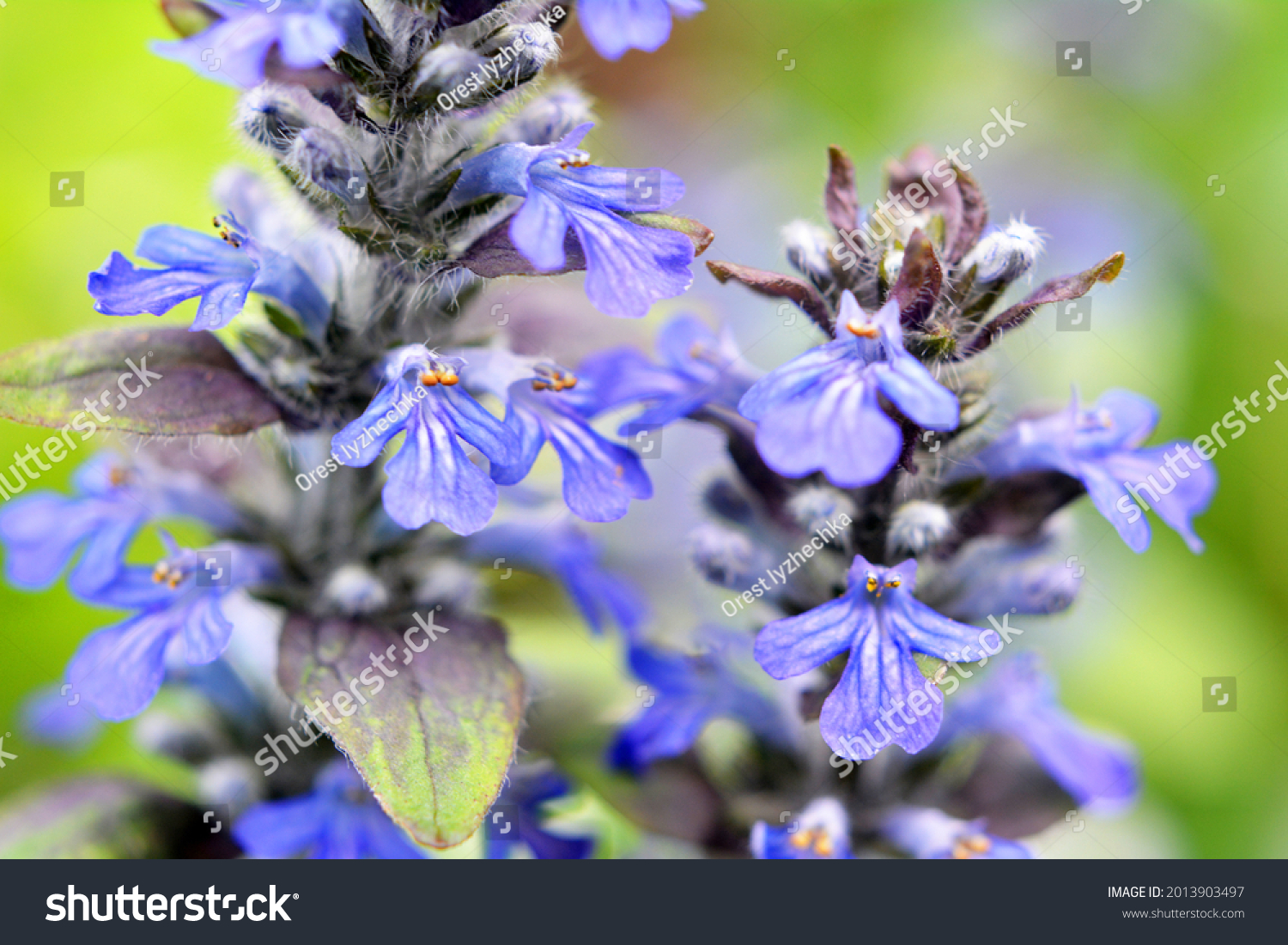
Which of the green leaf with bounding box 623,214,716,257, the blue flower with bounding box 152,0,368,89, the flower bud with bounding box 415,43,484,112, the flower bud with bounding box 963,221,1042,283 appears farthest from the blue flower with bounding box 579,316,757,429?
the blue flower with bounding box 152,0,368,89

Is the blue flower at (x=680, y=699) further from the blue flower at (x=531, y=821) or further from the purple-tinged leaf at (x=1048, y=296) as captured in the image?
the purple-tinged leaf at (x=1048, y=296)

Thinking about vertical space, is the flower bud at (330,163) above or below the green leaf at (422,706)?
above

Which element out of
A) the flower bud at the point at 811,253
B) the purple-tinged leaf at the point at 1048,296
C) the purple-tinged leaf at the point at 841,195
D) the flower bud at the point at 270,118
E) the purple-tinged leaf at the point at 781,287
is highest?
the flower bud at the point at 270,118

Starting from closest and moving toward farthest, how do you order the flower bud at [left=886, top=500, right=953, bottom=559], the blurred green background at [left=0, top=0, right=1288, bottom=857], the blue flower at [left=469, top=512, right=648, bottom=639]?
the flower bud at [left=886, top=500, right=953, bottom=559] → the blue flower at [left=469, top=512, right=648, bottom=639] → the blurred green background at [left=0, top=0, right=1288, bottom=857]

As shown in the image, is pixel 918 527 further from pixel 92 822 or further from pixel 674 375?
pixel 92 822

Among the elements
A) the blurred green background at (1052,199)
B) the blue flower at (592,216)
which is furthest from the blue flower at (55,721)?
the blue flower at (592,216)

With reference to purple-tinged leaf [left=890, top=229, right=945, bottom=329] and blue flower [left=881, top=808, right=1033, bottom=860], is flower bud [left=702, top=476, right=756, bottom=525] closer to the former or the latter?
purple-tinged leaf [left=890, top=229, right=945, bottom=329]

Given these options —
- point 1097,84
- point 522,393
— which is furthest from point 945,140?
point 522,393
